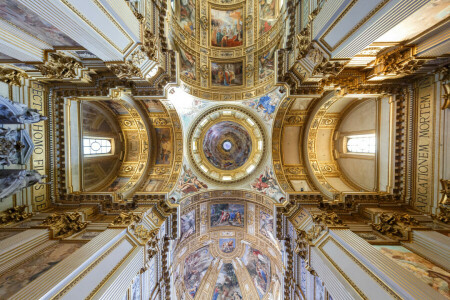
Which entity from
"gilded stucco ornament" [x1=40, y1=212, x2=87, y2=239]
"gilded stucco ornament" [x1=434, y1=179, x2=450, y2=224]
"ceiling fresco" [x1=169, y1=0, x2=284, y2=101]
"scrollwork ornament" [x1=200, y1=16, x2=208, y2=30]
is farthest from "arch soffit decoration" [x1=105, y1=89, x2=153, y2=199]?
"gilded stucco ornament" [x1=434, y1=179, x2=450, y2=224]

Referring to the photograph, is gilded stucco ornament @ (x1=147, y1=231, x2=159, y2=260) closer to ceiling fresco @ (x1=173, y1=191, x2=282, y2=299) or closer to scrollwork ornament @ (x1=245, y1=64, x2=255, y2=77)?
ceiling fresco @ (x1=173, y1=191, x2=282, y2=299)

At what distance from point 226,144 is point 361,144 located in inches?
394

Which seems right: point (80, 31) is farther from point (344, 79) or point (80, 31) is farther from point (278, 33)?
point (344, 79)

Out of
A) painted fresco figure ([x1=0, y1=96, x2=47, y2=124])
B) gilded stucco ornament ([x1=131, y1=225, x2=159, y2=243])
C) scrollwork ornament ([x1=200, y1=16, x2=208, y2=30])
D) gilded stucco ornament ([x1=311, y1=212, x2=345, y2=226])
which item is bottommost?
gilded stucco ornament ([x1=131, y1=225, x2=159, y2=243])

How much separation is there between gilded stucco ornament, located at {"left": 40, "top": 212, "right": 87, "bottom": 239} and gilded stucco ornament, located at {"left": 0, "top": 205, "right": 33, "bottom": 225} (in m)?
1.04

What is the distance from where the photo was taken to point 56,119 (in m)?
9.25

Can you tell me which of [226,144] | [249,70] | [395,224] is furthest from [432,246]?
[249,70]

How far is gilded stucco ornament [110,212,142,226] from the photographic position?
793 centimetres

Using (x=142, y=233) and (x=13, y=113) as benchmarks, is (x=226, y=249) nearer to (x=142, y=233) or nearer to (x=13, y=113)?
(x=142, y=233)

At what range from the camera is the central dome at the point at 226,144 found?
1326 centimetres

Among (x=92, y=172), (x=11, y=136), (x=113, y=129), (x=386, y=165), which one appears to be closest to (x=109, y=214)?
(x=92, y=172)

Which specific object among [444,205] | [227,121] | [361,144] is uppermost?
[227,121]

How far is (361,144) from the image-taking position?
11.9m

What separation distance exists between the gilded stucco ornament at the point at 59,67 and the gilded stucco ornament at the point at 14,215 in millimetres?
6140
